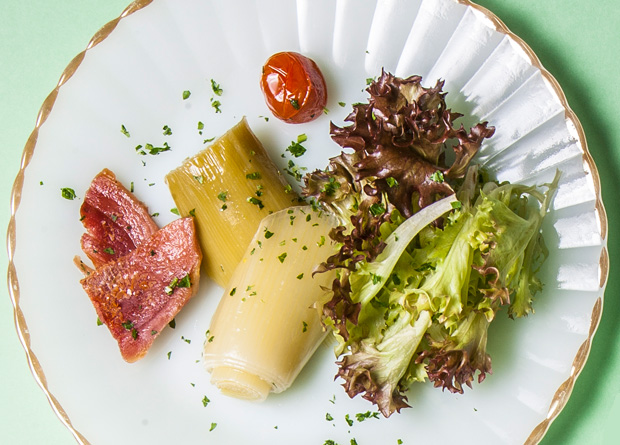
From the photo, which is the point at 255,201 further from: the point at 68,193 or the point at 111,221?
Answer: the point at 68,193

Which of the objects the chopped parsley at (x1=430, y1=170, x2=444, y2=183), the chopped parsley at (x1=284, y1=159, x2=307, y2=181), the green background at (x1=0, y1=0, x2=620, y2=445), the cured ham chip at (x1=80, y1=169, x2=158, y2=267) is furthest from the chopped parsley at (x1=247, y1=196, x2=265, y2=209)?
the green background at (x1=0, y1=0, x2=620, y2=445)

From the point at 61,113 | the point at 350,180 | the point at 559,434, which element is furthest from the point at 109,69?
the point at 559,434

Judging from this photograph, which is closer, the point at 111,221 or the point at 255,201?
the point at 255,201

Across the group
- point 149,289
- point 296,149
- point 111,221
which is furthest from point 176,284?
point 296,149

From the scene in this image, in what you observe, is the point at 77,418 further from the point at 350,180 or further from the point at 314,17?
the point at 314,17

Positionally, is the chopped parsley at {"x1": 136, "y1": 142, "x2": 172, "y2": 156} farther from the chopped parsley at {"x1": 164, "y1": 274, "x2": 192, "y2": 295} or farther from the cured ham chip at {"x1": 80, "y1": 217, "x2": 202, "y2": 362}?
the chopped parsley at {"x1": 164, "y1": 274, "x2": 192, "y2": 295}

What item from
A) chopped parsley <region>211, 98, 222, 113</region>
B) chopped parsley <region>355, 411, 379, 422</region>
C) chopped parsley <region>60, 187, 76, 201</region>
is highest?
chopped parsley <region>211, 98, 222, 113</region>
